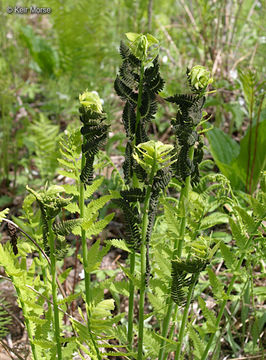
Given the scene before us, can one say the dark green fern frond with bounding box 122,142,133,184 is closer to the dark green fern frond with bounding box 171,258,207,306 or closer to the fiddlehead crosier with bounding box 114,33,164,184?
the fiddlehead crosier with bounding box 114,33,164,184

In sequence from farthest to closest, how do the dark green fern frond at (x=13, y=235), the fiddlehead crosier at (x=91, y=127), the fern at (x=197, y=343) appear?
the fern at (x=197, y=343)
the dark green fern frond at (x=13, y=235)
the fiddlehead crosier at (x=91, y=127)

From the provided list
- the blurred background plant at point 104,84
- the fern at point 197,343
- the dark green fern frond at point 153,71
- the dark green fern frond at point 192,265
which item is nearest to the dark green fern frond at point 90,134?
the dark green fern frond at point 153,71

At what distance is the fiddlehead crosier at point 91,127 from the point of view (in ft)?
2.79

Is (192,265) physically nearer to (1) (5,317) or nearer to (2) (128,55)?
(2) (128,55)

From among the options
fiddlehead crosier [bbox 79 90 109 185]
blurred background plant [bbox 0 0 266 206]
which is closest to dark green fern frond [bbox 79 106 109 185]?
fiddlehead crosier [bbox 79 90 109 185]

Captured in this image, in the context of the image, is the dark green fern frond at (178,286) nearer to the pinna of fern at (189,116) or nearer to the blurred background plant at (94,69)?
the pinna of fern at (189,116)

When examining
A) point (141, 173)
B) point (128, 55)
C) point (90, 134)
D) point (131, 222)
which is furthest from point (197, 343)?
point (128, 55)

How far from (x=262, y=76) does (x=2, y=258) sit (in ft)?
8.85

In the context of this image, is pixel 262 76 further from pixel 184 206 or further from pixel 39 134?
pixel 184 206

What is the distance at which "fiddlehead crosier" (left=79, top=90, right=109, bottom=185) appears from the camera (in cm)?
85

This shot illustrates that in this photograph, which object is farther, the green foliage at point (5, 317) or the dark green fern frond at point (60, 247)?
the green foliage at point (5, 317)

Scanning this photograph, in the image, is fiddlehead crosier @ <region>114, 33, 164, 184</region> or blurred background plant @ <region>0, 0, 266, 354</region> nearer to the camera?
fiddlehead crosier @ <region>114, 33, 164, 184</region>

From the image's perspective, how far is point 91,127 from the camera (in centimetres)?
87

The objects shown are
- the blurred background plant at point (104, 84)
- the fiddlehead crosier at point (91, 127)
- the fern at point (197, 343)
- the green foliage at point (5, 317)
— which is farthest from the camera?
the blurred background plant at point (104, 84)
